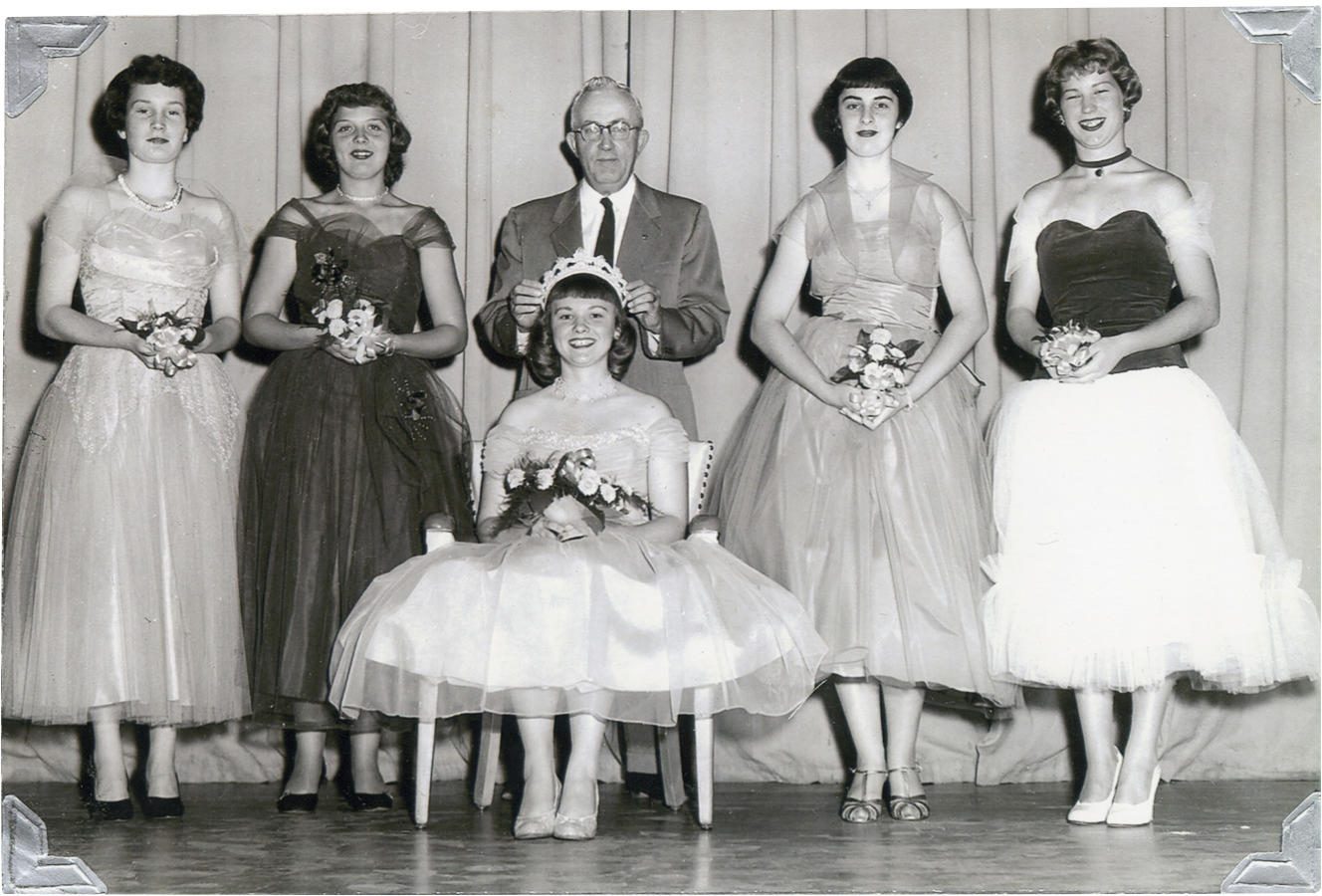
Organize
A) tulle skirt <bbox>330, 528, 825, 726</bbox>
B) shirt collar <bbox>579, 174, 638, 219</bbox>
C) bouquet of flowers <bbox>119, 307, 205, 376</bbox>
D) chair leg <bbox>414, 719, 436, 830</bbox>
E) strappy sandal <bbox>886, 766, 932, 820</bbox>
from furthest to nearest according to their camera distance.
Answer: shirt collar <bbox>579, 174, 638, 219</bbox>, bouquet of flowers <bbox>119, 307, 205, 376</bbox>, strappy sandal <bbox>886, 766, 932, 820</bbox>, chair leg <bbox>414, 719, 436, 830</bbox>, tulle skirt <bbox>330, 528, 825, 726</bbox>

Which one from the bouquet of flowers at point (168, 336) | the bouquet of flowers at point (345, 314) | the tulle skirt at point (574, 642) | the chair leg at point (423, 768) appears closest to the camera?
the tulle skirt at point (574, 642)

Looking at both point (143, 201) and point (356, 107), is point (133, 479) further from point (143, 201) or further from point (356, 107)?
point (356, 107)

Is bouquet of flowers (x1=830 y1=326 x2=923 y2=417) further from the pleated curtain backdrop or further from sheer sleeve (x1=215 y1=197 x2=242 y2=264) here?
sheer sleeve (x1=215 y1=197 x2=242 y2=264)

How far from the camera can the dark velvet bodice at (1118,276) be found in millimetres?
4363

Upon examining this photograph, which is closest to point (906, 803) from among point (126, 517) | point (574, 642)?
point (574, 642)

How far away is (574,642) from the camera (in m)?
3.75

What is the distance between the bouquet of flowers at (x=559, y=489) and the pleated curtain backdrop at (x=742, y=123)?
1217 millimetres

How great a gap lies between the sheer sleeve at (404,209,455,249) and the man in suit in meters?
0.20

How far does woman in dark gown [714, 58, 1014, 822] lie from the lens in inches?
162

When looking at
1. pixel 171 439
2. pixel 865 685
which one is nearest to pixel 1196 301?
pixel 865 685

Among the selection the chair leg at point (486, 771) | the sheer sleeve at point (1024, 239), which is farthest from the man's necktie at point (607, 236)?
the chair leg at point (486, 771)

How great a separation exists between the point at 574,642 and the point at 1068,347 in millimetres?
1599

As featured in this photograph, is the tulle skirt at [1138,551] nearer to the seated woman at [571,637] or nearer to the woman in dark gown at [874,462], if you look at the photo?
the woman in dark gown at [874,462]

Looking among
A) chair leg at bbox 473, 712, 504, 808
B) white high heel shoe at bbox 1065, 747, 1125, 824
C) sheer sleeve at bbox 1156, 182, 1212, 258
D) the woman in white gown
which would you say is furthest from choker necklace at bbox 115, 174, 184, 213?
white high heel shoe at bbox 1065, 747, 1125, 824
